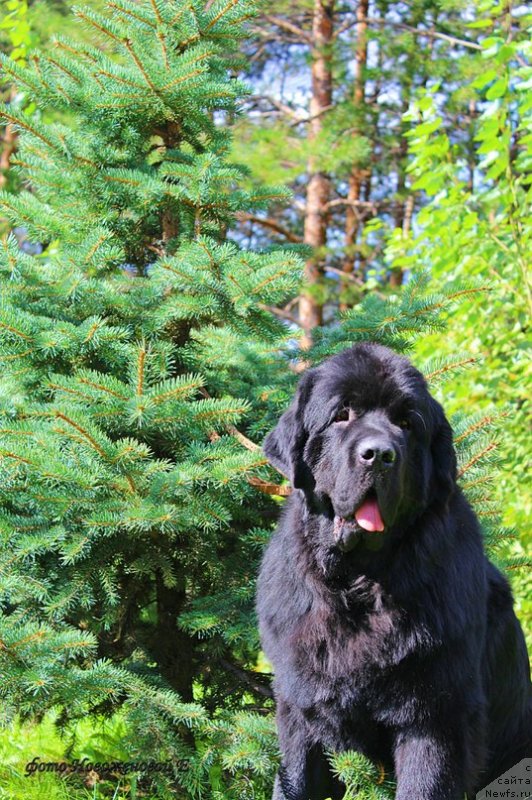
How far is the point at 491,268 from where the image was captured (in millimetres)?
4719

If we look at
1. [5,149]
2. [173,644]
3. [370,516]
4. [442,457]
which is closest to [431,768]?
[370,516]

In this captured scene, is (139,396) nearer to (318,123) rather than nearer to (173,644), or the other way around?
(173,644)

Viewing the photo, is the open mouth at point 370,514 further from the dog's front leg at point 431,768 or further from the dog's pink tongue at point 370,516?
the dog's front leg at point 431,768

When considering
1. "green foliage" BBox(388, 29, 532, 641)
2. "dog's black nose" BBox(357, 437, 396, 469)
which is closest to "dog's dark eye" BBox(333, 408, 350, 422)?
"dog's black nose" BBox(357, 437, 396, 469)

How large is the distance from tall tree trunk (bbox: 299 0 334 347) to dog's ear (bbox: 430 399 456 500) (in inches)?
345

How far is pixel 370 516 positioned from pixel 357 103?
10471mm

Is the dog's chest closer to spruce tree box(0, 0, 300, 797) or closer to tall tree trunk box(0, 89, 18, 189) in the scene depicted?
spruce tree box(0, 0, 300, 797)

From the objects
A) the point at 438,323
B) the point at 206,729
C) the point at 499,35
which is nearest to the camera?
the point at 206,729

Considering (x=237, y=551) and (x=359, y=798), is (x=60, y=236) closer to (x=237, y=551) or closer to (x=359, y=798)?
(x=237, y=551)

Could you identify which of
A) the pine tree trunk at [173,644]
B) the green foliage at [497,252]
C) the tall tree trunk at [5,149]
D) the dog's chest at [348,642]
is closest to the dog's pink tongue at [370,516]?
the dog's chest at [348,642]

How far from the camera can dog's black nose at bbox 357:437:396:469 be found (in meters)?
2.43

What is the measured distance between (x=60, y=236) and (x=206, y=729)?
2086 mm

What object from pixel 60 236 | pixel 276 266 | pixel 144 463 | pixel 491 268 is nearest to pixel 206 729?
pixel 144 463

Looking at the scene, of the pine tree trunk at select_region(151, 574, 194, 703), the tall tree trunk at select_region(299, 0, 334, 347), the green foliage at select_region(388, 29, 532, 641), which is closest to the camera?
the pine tree trunk at select_region(151, 574, 194, 703)
